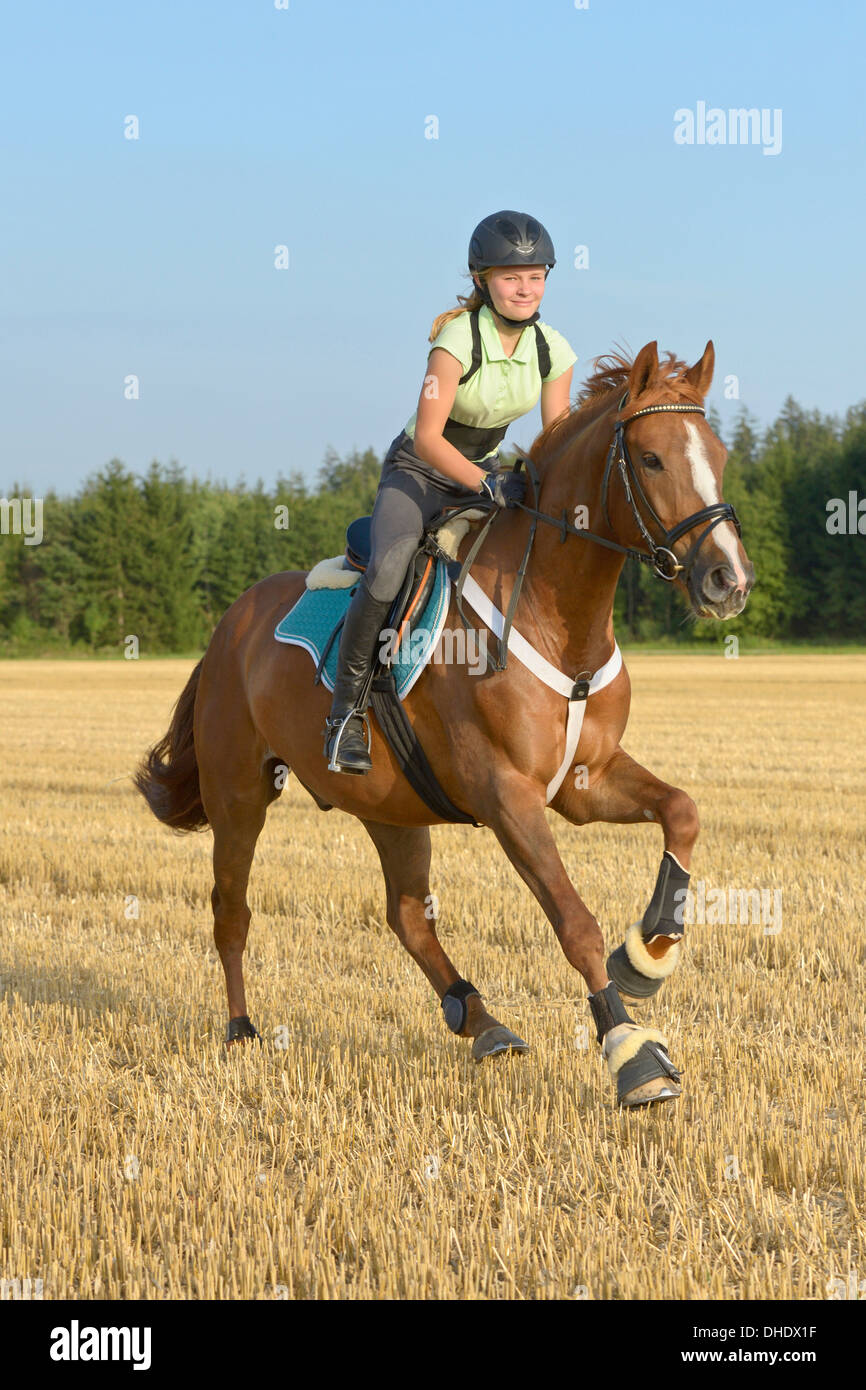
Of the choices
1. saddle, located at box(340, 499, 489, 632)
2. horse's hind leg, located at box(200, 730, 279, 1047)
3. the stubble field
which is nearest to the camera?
the stubble field

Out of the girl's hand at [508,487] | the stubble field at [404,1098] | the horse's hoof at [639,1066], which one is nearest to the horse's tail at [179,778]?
the stubble field at [404,1098]

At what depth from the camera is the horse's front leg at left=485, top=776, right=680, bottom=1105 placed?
4.47 meters

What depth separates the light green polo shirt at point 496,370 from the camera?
16.9 feet

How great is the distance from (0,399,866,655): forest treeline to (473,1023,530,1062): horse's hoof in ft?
220

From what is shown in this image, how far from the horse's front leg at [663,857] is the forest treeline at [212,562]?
67.6 m

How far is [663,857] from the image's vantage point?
496cm

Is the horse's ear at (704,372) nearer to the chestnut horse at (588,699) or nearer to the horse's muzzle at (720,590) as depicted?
the chestnut horse at (588,699)

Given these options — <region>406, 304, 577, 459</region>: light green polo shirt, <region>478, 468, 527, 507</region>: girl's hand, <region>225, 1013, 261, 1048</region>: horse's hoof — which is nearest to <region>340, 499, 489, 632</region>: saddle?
<region>478, 468, 527, 507</region>: girl's hand

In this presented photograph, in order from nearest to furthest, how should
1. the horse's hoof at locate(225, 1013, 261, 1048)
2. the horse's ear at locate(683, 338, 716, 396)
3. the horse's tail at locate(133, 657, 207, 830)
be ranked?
1. the horse's ear at locate(683, 338, 716, 396)
2. the horse's hoof at locate(225, 1013, 261, 1048)
3. the horse's tail at locate(133, 657, 207, 830)

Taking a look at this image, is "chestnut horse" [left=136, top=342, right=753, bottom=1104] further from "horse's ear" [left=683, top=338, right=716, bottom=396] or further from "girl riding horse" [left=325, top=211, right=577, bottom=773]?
"girl riding horse" [left=325, top=211, right=577, bottom=773]

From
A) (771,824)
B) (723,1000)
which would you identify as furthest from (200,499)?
(723,1000)
